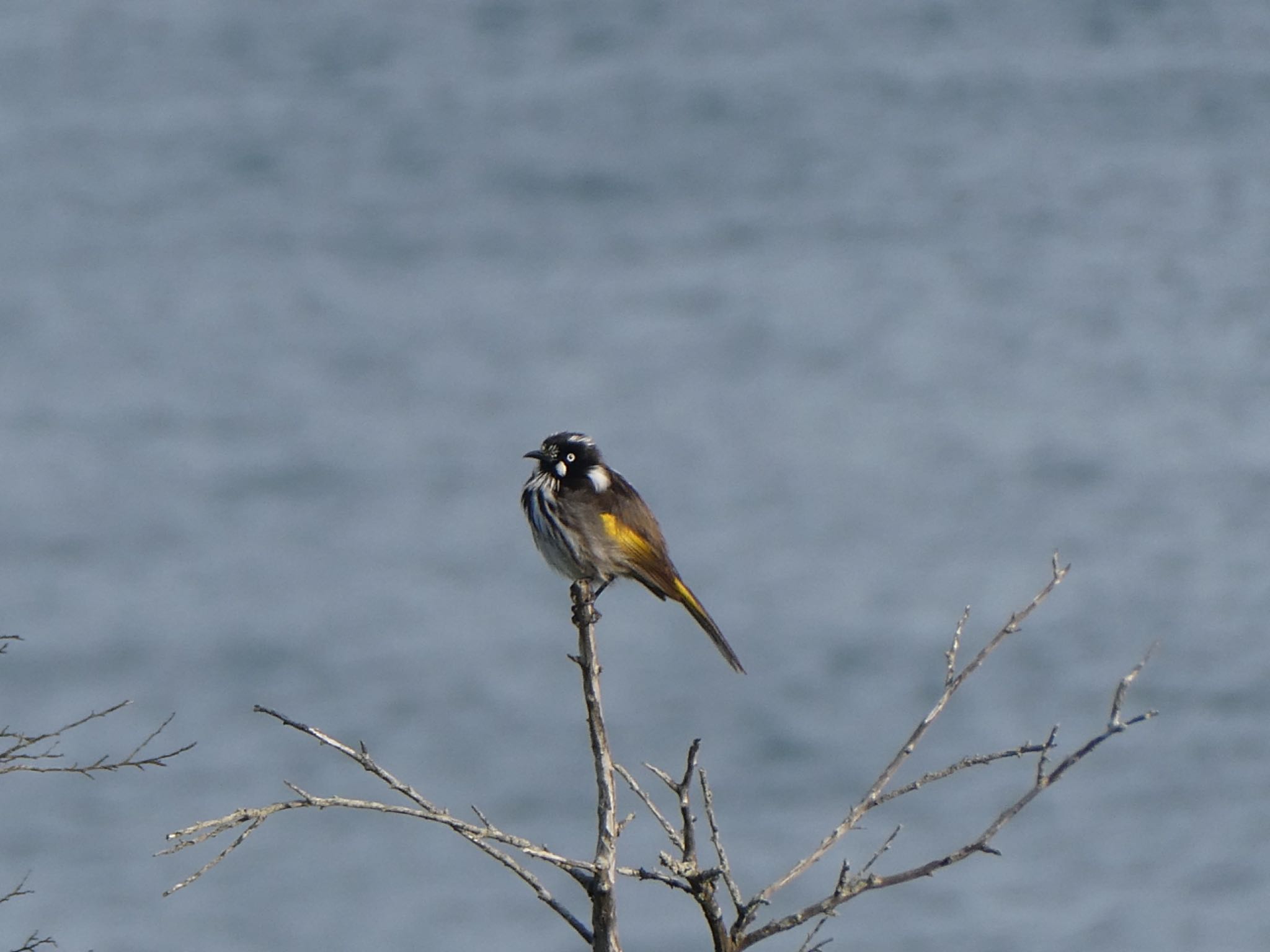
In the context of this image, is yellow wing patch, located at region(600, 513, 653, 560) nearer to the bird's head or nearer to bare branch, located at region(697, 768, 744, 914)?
the bird's head

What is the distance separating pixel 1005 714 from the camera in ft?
129

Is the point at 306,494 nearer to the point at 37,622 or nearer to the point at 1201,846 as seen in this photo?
the point at 37,622

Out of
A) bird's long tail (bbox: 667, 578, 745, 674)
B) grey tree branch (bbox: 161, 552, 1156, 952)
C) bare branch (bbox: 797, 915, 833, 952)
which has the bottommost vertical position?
bare branch (bbox: 797, 915, 833, 952)

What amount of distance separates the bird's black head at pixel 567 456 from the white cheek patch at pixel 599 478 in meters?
0.03

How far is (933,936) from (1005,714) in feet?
19.2

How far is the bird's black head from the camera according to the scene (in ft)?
32.3

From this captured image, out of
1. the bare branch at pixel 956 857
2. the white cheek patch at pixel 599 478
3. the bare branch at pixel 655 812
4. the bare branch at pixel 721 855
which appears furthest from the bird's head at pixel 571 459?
the bare branch at pixel 956 857

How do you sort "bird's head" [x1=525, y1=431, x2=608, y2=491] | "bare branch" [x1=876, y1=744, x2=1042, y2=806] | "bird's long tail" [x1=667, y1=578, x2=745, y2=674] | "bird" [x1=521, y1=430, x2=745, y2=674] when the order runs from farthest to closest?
"bird's head" [x1=525, y1=431, x2=608, y2=491]
"bird" [x1=521, y1=430, x2=745, y2=674]
"bird's long tail" [x1=667, y1=578, x2=745, y2=674]
"bare branch" [x1=876, y1=744, x2=1042, y2=806]

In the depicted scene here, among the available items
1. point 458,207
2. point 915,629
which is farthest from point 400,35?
point 915,629

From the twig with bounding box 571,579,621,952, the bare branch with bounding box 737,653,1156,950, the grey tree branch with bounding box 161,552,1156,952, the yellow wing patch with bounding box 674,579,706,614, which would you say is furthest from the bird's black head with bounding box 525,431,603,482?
the bare branch with bounding box 737,653,1156,950

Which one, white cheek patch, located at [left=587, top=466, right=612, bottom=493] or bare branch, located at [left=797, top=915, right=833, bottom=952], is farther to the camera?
→ white cheek patch, located at [left=587, top=466, right=612, bottom=493]

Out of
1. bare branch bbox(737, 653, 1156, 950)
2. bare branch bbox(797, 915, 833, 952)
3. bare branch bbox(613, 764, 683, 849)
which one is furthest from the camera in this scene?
bare branch bbox(613, 764, 683, 849)

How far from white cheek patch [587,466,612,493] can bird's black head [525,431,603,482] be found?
0.03 meters

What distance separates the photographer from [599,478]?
9.77 meters
